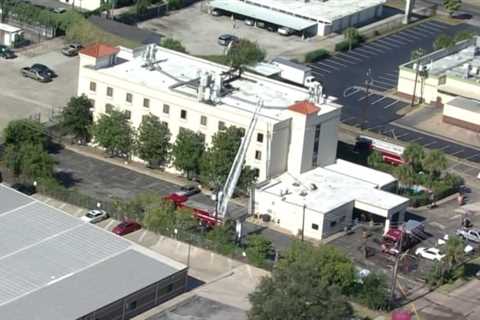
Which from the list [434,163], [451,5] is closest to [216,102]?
[434,163]

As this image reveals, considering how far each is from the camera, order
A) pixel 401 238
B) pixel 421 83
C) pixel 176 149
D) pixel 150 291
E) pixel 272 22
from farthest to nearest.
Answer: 1. pixel 272 22
2. pixel 421 83
3. pixel 176 149
4. pixel 401 238
5. pixel 150 291

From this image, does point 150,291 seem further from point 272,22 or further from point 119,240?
point 272,22

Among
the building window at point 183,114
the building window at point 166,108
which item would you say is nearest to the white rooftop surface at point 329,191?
the building window at point 183,114

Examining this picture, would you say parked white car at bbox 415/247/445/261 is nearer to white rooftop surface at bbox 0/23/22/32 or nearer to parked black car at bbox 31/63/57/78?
parked black car at bbox 31/63/57/78

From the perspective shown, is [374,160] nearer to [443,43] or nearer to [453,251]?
[453,251]

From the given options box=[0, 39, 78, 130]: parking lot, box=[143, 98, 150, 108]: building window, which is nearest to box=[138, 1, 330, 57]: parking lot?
box=[0, 39, 78, 130]: parking lot

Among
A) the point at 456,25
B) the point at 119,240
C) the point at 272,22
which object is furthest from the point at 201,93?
the point at 456,25

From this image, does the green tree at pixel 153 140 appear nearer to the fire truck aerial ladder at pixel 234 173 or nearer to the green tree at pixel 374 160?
the fire truck aerial ladder at pixel 234 173
